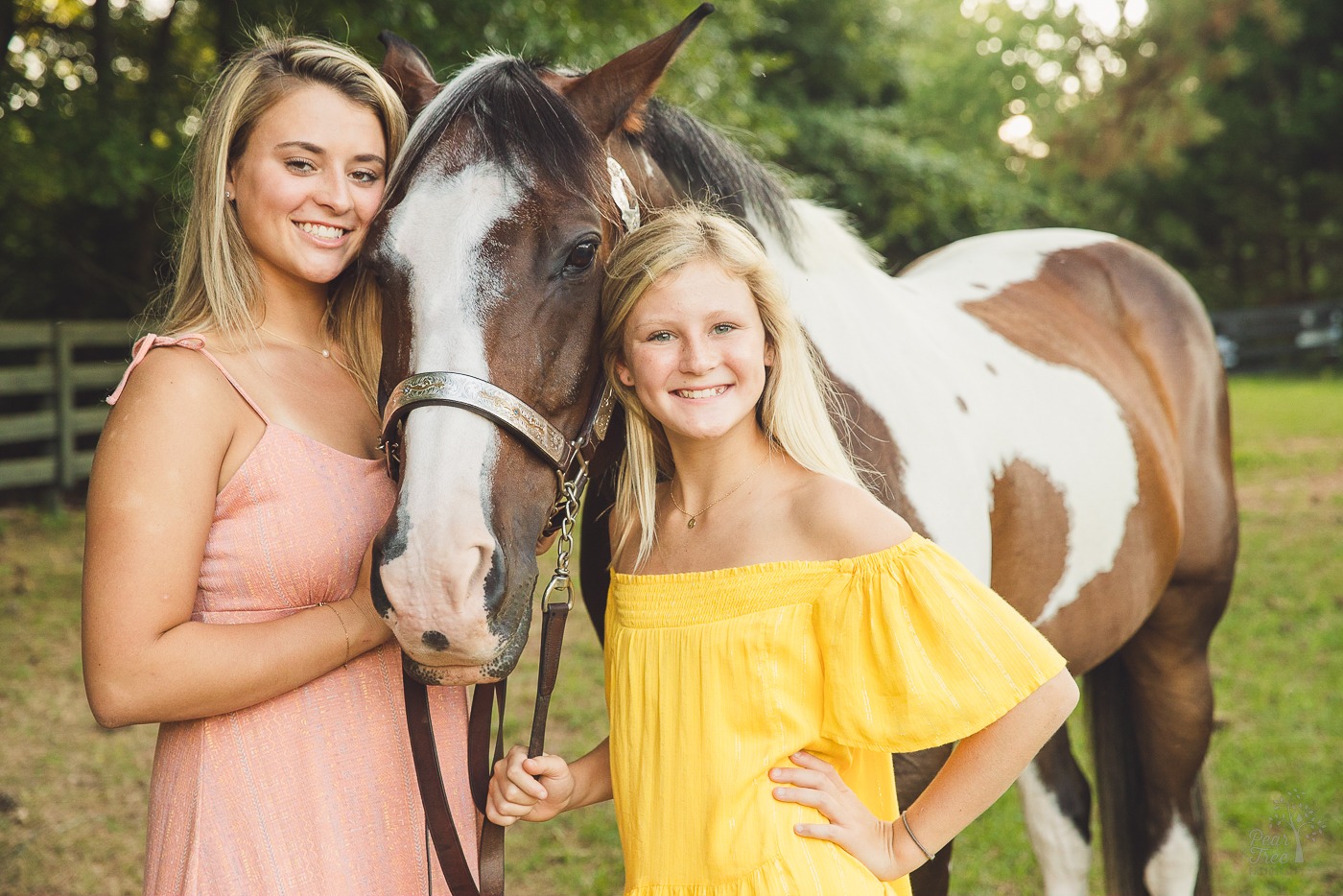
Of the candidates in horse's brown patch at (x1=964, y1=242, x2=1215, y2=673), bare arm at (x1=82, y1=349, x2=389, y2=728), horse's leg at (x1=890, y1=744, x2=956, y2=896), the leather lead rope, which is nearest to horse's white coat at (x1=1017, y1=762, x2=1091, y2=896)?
horse's brown patch at (x1=964, y1=242, x2=1215, y2=673)

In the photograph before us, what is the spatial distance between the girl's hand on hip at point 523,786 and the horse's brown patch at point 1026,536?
1167 millimetres

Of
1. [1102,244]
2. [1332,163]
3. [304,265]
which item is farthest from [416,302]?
[1332,163]

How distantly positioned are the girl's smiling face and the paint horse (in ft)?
0.48

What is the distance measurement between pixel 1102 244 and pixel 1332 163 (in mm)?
20396

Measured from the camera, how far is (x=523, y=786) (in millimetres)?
1393

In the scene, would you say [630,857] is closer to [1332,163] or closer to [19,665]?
[19,665]

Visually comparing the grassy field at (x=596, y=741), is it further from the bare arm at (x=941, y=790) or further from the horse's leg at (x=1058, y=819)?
the bare arm at (x=941, y=790)

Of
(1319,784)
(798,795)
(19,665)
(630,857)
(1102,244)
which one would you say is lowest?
(19,665)

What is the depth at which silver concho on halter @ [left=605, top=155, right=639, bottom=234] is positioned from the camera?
1.62 meters

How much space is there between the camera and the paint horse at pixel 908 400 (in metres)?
1.32

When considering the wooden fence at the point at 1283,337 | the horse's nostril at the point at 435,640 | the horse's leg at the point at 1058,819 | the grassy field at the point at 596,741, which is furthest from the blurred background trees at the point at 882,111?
the wooden fence at the point at 1283,337

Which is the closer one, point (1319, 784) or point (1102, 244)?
point (1102, 244)

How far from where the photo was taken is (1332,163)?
19.4 metres

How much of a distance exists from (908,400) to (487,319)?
103 cm
